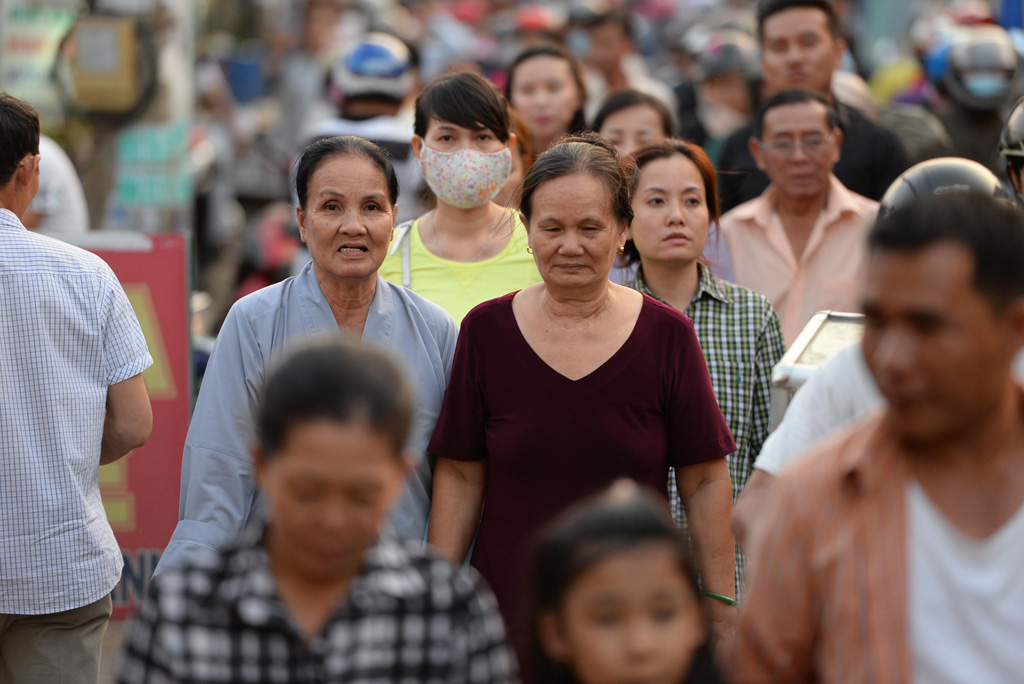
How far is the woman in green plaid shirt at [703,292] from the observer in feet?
14.0

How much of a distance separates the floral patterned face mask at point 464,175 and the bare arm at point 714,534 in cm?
149

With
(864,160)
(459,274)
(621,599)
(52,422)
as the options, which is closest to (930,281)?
(621,599)

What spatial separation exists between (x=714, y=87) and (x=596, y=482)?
5751 mm

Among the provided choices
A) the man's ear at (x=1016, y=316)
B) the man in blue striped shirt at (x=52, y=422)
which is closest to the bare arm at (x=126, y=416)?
the man in blue striped shirt at (x=52, y=422)

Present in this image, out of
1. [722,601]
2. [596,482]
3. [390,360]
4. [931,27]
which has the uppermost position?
[931,27]

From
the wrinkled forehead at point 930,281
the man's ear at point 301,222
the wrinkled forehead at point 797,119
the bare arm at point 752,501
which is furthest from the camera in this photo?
the wrinkled forehead at point 797,119

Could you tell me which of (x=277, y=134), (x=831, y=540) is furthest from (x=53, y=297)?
(x=277, y=134)

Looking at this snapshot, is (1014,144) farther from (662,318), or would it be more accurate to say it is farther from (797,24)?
(797,24)

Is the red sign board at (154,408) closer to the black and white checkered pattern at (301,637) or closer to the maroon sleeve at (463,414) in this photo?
the maroon sleeve at (463,414)

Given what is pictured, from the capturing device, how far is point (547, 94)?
661 centimetres

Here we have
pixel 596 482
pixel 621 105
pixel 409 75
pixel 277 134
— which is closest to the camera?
pixel 596 482

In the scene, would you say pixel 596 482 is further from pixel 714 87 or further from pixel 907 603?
pixel 714 87

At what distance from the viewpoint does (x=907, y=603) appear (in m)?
1.93

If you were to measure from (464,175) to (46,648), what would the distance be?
2068 mm
